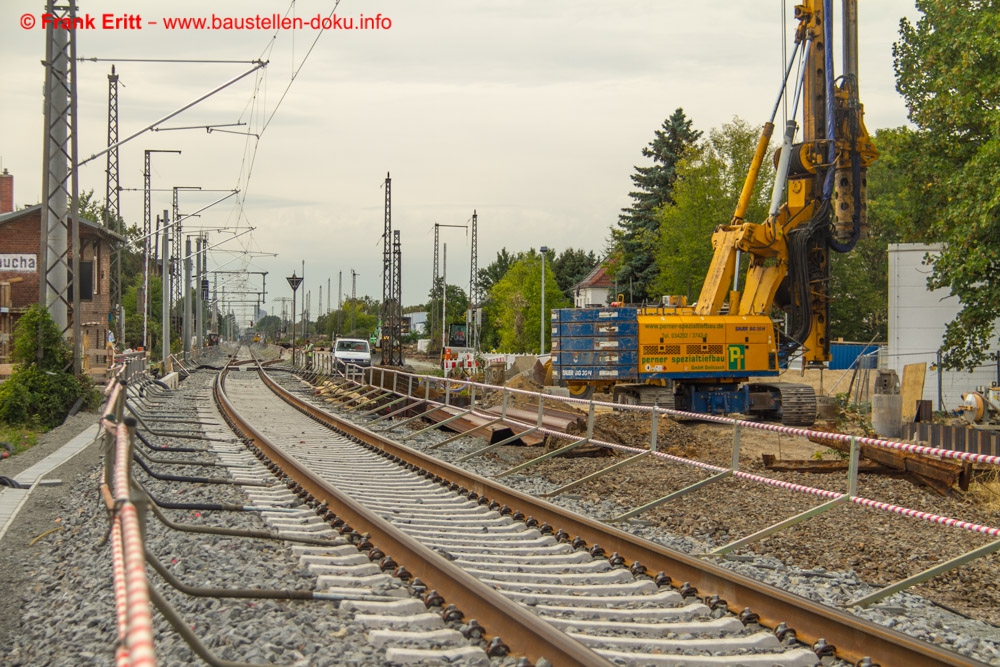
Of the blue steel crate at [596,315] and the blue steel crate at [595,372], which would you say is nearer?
the blue steel crate at [596,315]

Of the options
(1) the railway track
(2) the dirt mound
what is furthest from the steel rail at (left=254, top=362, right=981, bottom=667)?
(2) the dirt mound

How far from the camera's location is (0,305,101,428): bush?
20984 millimetres

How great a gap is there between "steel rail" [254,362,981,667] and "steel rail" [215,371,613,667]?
5.47ft

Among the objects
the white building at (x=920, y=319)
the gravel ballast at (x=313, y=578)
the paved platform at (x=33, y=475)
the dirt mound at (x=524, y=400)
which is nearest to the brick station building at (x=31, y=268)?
the dirt mound at (x=524, y=400)

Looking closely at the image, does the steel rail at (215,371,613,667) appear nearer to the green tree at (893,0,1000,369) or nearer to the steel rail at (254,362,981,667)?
the steel rail at (254,362,981,667)

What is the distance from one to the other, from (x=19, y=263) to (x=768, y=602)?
4306 centimetres

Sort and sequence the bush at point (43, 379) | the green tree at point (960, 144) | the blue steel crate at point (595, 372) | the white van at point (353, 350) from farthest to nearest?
the white van at point (353, 350) < the green tree at point (960, 144) < the blue steel crate at point (595, 372) < the bush at point (43, 379)

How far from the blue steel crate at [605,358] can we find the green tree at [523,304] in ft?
176

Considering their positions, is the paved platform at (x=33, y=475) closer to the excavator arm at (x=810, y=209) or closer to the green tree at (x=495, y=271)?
the excavator arm at (x=810, y=209)

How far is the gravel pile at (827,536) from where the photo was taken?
7.07m

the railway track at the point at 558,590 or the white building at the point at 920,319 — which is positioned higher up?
the white building at the point at 920,319

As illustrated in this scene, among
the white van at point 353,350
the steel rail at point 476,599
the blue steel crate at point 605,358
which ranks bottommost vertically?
the steel rail at point 476,599

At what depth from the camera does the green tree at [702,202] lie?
5469cm

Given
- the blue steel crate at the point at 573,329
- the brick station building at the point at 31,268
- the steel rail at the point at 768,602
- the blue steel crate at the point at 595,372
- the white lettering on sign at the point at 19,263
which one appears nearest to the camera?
the steel rail at the point at 768,602
